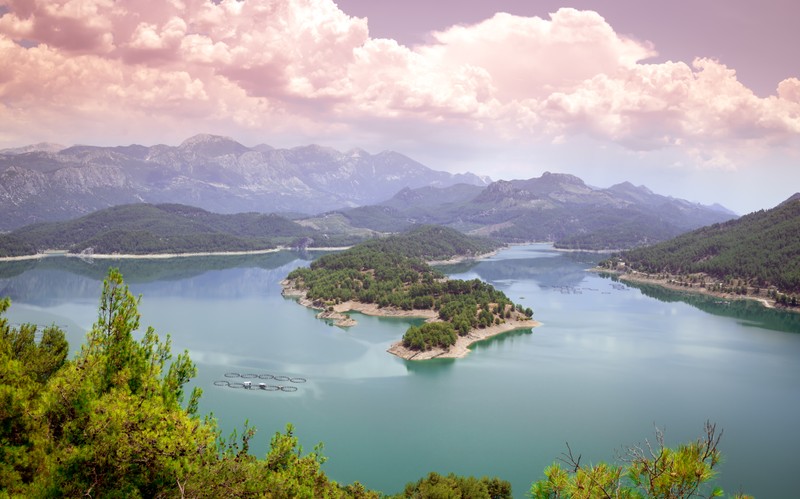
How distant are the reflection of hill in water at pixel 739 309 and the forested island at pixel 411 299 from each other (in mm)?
39631

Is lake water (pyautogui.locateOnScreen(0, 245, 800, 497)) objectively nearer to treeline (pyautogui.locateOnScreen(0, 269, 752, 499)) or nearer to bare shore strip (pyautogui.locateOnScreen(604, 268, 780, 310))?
treeline (pyautogui.locateOnScreen(0, 269, 752, 499))

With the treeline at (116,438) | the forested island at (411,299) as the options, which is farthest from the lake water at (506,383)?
the treeline at (116,438)

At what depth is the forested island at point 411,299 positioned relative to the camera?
213ft

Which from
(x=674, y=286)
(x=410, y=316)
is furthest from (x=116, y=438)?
(x=674, y=286)

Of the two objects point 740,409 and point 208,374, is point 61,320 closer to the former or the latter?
point 208,374

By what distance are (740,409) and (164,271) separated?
134214mm

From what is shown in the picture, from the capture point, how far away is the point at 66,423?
10016 millimetres

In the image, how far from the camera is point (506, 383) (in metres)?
52.5

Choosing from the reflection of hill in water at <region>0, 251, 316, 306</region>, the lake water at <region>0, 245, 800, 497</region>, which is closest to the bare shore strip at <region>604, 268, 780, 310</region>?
the lake water at <region>0, 245, 800, 497</region>

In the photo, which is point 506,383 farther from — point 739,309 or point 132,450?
point 739,309

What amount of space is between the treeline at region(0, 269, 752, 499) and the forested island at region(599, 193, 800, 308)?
113 metres

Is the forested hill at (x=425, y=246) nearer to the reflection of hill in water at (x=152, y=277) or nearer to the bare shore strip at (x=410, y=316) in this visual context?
the reflection of hill in water at (x=152, y=277)

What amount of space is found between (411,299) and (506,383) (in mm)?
35928

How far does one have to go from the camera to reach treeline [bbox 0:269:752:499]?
26.2 feet
